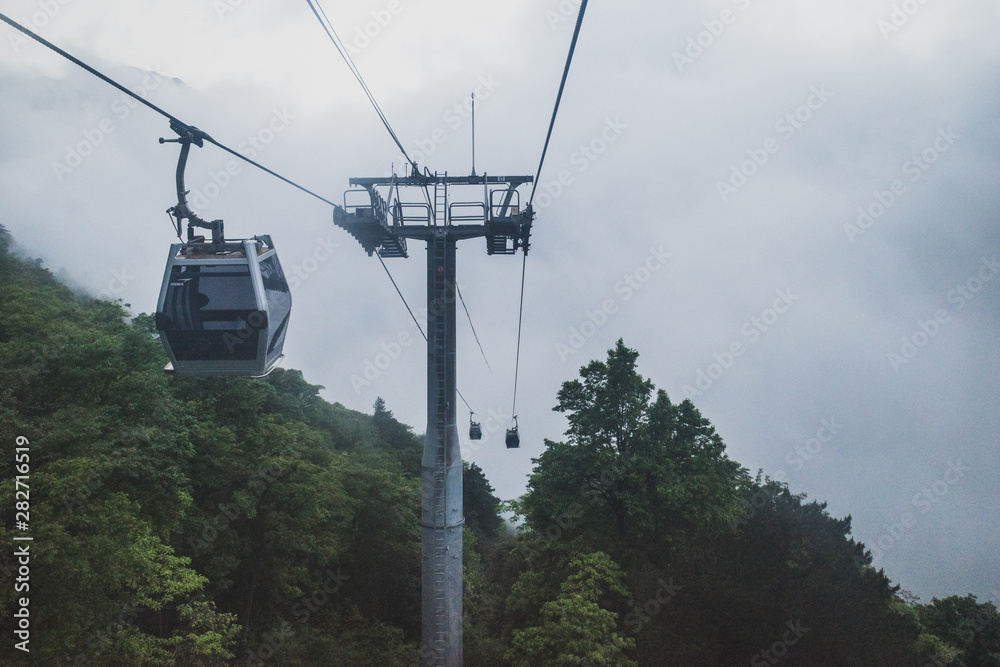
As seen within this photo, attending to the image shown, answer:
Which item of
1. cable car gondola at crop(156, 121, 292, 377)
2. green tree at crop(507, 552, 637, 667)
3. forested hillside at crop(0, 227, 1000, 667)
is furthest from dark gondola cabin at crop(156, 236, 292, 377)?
green tree at crop(507, 552, 637, 667)

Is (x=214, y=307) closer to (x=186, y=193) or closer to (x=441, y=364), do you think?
(x=186, y=193)

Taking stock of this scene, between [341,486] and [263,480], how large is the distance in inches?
168

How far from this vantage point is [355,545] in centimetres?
2514

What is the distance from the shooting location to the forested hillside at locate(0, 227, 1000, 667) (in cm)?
1270

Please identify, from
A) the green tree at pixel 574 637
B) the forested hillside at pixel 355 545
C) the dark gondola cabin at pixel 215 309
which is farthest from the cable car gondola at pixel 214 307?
the green tree at pixel 574 637

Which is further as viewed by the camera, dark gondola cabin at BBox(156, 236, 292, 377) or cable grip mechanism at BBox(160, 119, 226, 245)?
dark gondola cabin at BBox(156, 236, 292, 377)

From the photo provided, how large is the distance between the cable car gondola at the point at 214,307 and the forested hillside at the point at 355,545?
659cm

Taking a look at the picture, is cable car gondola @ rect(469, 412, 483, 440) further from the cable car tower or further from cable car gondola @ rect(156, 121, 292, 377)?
cable car gondola @ rect(156, 121, 292, 377)

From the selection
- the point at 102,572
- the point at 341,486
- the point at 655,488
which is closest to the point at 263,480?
the point at 341,486

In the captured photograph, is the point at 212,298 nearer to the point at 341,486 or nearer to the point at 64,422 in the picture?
the point at 64,422

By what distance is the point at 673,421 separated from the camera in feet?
72.0

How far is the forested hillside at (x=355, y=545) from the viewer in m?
12.7

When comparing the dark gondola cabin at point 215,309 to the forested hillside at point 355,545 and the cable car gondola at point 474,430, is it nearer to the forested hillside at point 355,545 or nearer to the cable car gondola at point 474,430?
the forested hillside at point 355,545

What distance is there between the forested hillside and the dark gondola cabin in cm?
659
